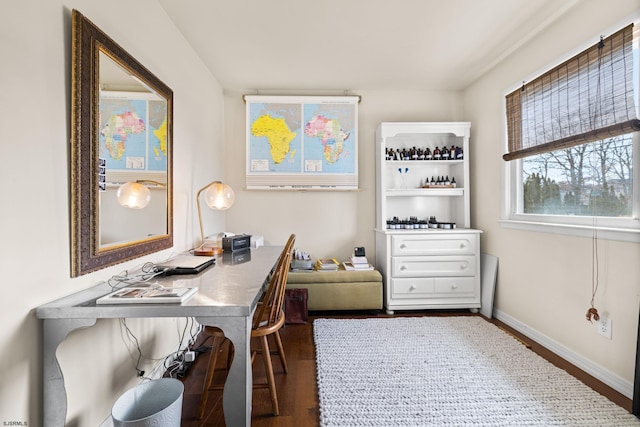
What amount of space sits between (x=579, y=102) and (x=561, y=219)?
80 cm

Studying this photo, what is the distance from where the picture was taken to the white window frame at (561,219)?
1631 mm

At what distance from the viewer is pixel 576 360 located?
1.97m

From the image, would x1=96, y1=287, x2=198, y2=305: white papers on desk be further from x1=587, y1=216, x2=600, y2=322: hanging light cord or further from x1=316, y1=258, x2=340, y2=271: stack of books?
x1=587, y1=216, x2=600, y2=322: hanging light cord

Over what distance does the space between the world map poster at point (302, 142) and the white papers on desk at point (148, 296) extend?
2.19 m

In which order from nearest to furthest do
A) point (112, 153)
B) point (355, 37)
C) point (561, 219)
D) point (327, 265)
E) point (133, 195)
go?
point (112, 153)
point (133, 195)
point (561, 219)
point (355, 37)
point (327, 265)

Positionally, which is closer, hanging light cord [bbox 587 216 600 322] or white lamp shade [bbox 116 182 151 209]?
white lamp shade [bbox 116 182 151 209]

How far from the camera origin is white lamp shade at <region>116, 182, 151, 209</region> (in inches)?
55.7

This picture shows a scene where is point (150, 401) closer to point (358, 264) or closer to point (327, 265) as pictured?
point (327, 265)

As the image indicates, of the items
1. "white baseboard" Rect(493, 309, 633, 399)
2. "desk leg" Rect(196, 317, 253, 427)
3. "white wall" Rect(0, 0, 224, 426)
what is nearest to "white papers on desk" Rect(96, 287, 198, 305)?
"desk leg" Rect(196, 317, 253, 427)

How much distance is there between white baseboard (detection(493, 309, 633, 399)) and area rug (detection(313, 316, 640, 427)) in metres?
0.16

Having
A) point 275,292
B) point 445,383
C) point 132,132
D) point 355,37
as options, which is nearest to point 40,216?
point 132,132

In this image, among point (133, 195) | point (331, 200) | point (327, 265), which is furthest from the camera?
point (331, 200)

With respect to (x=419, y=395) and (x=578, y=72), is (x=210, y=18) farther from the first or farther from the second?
(x=419, y=395)

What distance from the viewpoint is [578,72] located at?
1936mm
